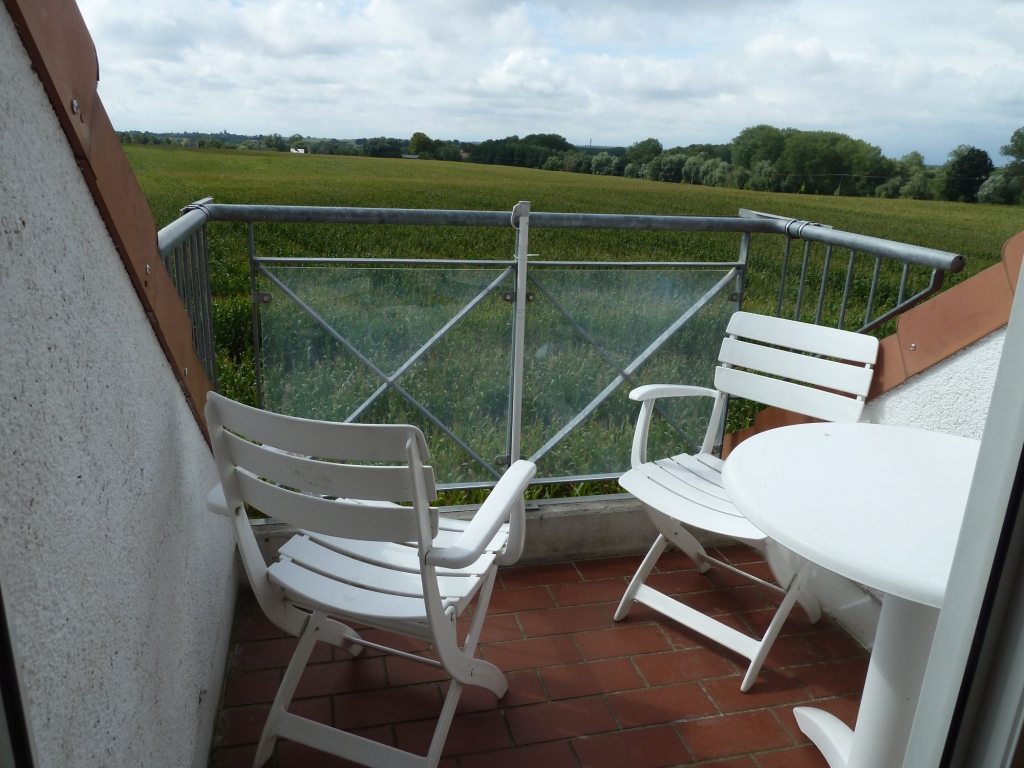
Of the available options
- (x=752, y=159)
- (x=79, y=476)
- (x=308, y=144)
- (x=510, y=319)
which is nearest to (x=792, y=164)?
(x=752, y=159)

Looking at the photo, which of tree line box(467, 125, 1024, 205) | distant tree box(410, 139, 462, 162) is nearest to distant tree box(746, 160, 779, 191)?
tree line box(467, 125, 1024, 205)

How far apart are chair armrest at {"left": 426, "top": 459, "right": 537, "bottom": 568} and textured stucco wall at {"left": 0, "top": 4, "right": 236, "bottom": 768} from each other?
0.56m

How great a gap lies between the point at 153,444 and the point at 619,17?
21129 millimetres

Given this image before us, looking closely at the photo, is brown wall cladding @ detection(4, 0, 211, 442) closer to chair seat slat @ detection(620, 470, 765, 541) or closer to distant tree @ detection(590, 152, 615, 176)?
Result: chair seat slat @ detection(620, 470, 765, 541)

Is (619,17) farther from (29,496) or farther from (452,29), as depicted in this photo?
(29,496)

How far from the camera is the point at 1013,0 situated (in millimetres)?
2898

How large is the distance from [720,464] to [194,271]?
189 cm

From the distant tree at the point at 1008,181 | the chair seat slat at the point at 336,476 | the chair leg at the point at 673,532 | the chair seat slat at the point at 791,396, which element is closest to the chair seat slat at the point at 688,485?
the chair leg at the point at 673,532

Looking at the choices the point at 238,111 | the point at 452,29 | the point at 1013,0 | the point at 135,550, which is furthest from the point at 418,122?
the point at 135,550

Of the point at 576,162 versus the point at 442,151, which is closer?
the point at 576,162

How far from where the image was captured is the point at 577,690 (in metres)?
2.17

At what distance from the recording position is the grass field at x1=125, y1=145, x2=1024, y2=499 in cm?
457

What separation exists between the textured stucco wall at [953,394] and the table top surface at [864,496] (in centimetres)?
31

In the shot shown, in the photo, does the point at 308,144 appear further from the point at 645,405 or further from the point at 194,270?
the point at 645,405
